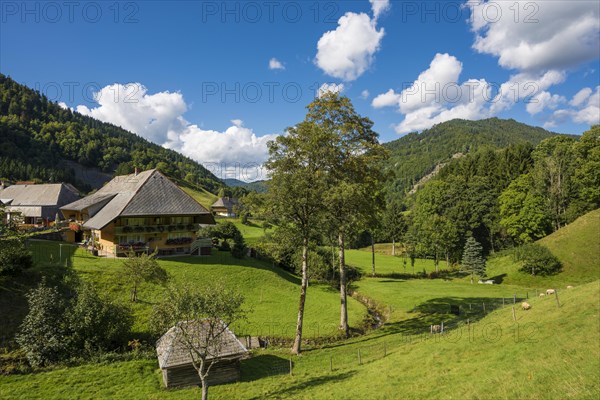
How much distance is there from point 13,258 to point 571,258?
71.1 meters

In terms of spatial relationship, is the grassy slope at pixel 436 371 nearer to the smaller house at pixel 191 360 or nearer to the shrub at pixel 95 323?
the smaller house at pixel 191 360

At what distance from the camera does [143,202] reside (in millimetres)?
44719

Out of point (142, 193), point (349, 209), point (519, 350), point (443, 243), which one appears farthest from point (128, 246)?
point (443, 243)

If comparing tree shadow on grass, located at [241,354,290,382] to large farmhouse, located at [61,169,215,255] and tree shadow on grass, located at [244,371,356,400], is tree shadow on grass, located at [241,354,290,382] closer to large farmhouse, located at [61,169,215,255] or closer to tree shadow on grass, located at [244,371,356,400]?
tree shadow on grass, located at [244,371,356,400]

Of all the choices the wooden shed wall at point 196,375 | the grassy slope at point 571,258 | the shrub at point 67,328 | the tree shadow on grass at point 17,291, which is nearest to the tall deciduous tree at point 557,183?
the grassy slope at point 571,258

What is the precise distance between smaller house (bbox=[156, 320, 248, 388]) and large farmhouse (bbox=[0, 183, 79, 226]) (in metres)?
58.9

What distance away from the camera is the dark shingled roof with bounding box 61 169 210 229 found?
43344 mm

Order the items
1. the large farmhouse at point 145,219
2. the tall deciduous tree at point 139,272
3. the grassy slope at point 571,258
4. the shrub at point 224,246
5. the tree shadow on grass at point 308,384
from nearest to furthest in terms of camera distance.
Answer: the tree shadow on grass at point 308,384, the tall deciduous tree at point 139,272, the large farmhouse at point 145,219, the grassy slope at point 571,258, the shrub at point 224,246

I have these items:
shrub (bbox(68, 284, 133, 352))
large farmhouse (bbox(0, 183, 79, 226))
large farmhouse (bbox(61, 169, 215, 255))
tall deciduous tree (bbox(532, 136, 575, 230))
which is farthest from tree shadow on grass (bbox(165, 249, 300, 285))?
tall deciduous tree (bbox(532, 136, 575, 230))

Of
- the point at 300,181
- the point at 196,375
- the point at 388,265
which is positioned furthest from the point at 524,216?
the point at 196,375

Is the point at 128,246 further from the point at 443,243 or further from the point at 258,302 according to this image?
the point at 443,243

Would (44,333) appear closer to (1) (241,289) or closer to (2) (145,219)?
(1) (241,289)

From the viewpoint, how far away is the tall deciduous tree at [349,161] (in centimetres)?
2808

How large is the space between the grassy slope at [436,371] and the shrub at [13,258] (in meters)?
11.7
